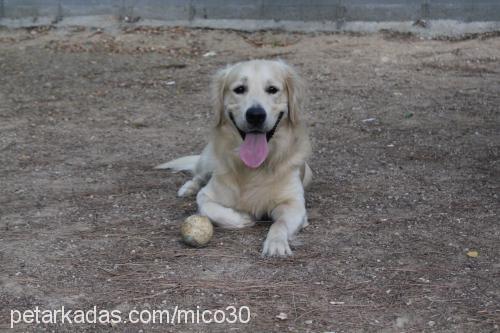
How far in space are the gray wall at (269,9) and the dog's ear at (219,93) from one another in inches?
222

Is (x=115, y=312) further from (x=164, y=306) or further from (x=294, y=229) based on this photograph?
(x=294, y=229)

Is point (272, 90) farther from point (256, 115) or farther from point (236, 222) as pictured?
point (236, 222)

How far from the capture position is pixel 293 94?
4629mm

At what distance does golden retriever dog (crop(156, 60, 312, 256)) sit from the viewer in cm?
439

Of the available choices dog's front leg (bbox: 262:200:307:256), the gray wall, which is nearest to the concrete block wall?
the gray wall

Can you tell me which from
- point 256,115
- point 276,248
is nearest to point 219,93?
point 256,115

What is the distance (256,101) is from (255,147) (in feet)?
0.92

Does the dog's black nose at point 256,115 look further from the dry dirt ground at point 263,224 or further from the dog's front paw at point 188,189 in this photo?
the dog's front paw at point 188,189

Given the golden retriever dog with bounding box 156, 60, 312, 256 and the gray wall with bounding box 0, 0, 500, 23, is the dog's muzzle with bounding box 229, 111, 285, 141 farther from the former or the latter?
the gray wall with bounding box 0, 0, 500, 23

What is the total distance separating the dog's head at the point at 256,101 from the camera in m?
4.37

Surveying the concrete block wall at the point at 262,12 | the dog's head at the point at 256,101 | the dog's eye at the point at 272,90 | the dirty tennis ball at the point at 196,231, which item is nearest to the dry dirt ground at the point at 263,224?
the dirty tennis ball at the point at 196,231

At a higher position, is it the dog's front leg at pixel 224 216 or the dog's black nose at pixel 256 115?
the dog's black nose at pixel 256 115

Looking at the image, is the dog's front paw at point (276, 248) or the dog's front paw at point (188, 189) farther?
the dog's front paw at point (188, 189)

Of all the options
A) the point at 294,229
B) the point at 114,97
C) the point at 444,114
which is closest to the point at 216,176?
the point at 294,229
